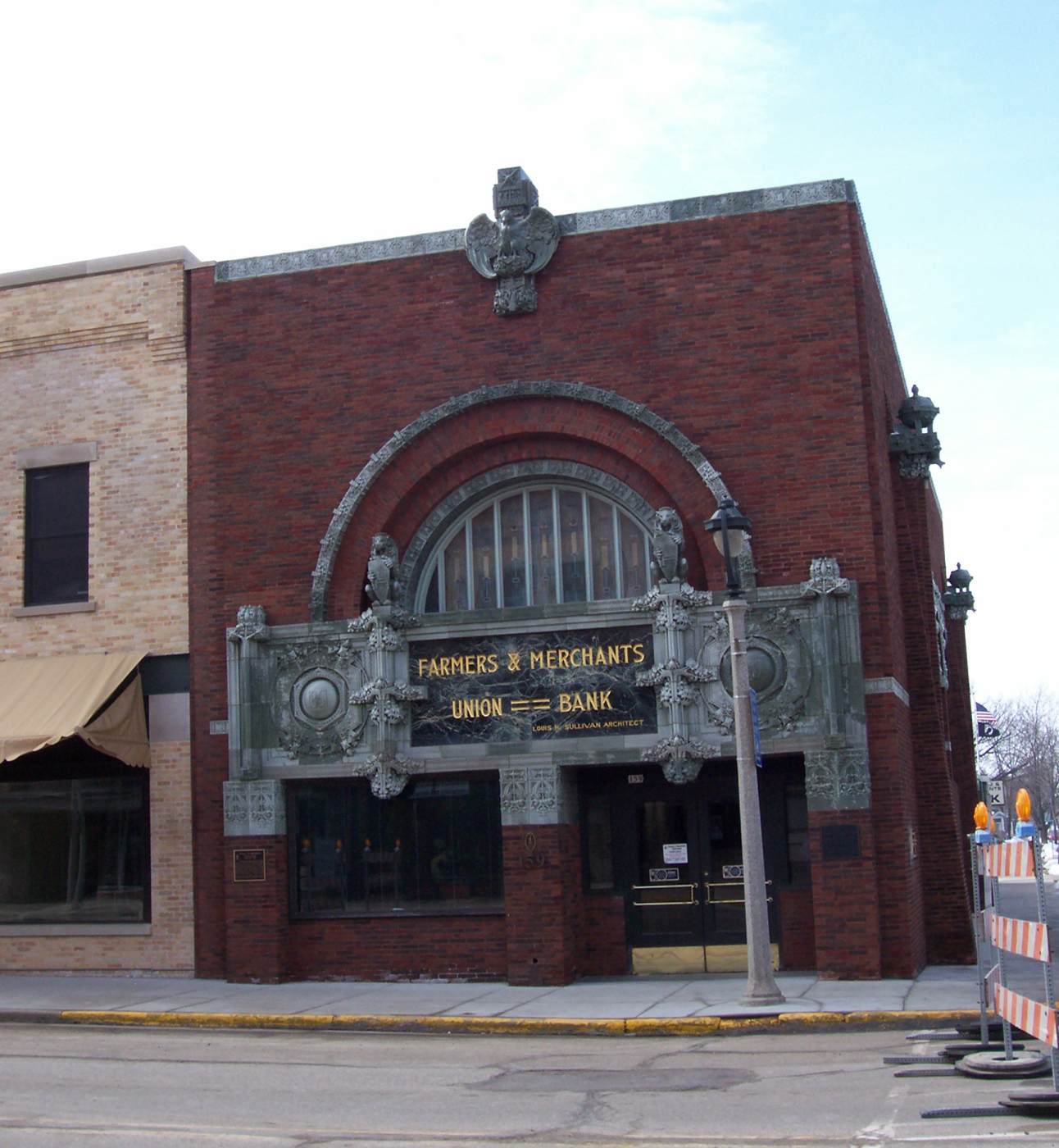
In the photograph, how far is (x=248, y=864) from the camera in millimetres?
19328

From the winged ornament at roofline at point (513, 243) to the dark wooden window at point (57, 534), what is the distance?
646cm

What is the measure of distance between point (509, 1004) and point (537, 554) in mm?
5729

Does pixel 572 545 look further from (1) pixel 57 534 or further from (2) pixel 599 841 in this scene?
(1) pixel 57 534

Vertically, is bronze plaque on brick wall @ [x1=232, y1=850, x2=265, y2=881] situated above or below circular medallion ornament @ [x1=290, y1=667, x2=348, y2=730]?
below

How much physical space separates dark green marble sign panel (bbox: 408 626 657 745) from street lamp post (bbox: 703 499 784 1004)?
207 centimetres

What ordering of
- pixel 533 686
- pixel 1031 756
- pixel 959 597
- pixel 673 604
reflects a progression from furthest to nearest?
pixel 1031 756 → pixel 959 597 → pixel 533 686 → pixel 673 604

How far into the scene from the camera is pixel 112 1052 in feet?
47.6

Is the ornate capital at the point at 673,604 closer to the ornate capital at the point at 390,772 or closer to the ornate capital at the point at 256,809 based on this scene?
the ornate capital at the point at 390,772

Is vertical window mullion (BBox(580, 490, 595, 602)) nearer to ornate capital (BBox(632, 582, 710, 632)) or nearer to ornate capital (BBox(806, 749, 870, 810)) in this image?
ornate capital (BBox(632, 582, 710, 632))

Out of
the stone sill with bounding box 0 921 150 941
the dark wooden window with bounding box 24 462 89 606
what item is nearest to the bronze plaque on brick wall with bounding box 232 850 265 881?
the stone sill with bounding box 0 921 150 941

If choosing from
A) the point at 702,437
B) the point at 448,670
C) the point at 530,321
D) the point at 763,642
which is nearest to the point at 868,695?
the point at 763,642

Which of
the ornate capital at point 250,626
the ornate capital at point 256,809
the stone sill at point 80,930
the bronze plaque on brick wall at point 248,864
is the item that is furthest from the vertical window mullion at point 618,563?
the stone sill at point 80,930

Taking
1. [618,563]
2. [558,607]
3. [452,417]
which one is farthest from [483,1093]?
[452,417]

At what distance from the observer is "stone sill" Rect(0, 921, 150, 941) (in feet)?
65.8
